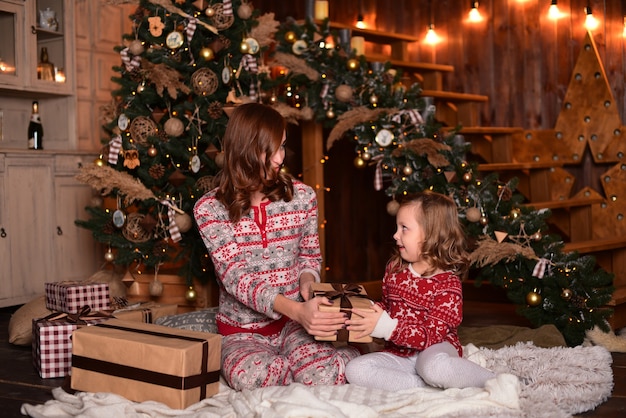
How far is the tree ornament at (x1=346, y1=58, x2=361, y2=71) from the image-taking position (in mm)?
3613

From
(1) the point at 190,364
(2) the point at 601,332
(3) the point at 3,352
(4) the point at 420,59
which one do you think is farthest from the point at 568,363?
(4) the point at 420,59

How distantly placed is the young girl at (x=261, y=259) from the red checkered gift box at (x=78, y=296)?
2.05 feet

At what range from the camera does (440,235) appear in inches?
93.0

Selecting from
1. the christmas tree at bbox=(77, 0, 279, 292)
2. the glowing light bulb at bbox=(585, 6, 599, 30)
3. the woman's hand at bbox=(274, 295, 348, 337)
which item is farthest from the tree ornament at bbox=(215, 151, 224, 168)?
the glowing light bulb at bbox=(585, 6, 599, 30)

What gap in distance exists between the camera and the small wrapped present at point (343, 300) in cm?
225

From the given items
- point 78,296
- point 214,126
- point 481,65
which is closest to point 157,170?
point 214,126

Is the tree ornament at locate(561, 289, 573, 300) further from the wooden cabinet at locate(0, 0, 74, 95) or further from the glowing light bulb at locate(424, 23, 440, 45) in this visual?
the wooden cabinet at locate(0, 0, 74, 95)

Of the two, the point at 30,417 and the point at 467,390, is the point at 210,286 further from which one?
the point at 467,390

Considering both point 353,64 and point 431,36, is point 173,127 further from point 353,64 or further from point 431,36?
point 431,36

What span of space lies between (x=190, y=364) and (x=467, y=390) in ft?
2.55

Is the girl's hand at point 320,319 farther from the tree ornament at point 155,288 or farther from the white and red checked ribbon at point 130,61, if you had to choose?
the white and red checked ribbon at point 130,61

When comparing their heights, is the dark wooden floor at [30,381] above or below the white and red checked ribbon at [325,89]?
below

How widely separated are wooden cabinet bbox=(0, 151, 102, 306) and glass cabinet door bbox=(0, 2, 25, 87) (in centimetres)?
48

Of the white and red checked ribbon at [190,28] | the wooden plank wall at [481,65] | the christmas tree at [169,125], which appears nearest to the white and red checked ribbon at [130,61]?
the christmas tree at [169,125]
